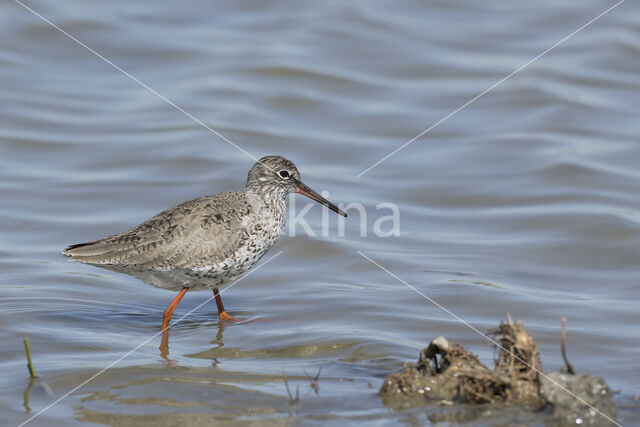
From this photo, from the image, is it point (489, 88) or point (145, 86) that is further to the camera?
point (145, 86)

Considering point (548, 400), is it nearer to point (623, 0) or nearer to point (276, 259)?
A: point (276, 259)

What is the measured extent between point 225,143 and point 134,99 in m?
2.51

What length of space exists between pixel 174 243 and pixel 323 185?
441 cm

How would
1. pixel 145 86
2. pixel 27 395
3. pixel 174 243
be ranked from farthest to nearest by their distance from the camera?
1. pixel 145 86
2. pixel 174 243
3. pixel 27 395

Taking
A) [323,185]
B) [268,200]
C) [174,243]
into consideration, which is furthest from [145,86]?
[174,243]

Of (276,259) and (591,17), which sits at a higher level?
(591,17)

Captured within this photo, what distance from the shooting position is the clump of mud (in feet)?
18.9

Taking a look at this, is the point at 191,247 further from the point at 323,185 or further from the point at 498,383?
the point at 323,185

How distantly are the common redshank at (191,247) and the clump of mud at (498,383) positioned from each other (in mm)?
2579

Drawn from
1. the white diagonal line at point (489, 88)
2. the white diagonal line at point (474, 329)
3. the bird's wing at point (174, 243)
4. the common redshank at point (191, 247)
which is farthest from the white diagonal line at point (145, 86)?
the bird's wing at point (174, 243)

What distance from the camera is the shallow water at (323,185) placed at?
7.06 metres

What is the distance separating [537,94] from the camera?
593 inches

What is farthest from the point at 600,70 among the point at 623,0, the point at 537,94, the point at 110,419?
the point at 110,419

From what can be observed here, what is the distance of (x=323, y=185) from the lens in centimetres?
1230
